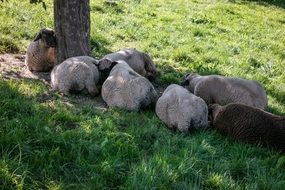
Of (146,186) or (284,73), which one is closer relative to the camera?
(146,186)

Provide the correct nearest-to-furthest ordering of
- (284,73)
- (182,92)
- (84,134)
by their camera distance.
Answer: (84,134)
(182,92)
(284,73)

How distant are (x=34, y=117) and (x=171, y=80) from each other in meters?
3.29

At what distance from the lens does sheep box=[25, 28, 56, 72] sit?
7.88 metres

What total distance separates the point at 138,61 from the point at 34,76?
1823 mm

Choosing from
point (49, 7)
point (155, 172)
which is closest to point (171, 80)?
point (155, 172)

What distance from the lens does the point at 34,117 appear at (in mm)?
5488

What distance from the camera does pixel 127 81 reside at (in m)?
6.64

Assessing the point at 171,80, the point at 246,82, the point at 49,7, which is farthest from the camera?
the point at 49,7

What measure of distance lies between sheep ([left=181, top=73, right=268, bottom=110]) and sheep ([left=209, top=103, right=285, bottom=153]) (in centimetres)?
88

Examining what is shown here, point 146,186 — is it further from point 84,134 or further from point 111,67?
point 111,67

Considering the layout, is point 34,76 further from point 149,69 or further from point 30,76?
point 149,69

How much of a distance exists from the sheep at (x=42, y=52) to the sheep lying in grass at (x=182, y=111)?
2.57 metres

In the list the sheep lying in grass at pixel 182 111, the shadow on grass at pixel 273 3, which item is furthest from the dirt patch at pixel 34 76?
the shadow on grass at pixel 273 3

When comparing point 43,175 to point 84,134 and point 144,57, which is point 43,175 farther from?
point 144,57
